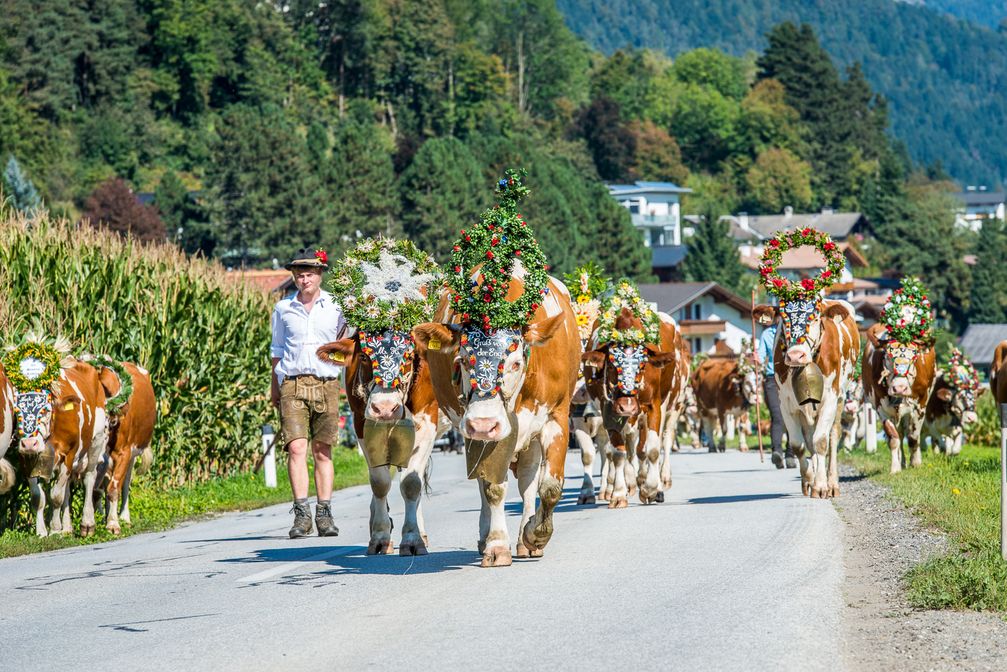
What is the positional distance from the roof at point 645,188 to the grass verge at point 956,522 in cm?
15475

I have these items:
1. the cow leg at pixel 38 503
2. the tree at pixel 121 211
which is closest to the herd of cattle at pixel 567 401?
the cow leg at pixel 38 503

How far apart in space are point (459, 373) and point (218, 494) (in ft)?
42.0

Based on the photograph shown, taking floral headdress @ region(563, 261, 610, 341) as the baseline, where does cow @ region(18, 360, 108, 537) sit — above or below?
below

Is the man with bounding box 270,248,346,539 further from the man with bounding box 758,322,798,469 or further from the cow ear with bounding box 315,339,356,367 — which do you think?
the man with bounding box 758,322,798,469

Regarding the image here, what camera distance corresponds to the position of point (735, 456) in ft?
113

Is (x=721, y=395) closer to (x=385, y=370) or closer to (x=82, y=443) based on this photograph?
(x=82, y=443)

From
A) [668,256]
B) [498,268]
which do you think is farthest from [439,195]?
[498,268]

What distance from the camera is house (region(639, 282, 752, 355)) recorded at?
335ft

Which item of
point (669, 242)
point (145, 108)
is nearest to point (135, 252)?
point (145, 108)

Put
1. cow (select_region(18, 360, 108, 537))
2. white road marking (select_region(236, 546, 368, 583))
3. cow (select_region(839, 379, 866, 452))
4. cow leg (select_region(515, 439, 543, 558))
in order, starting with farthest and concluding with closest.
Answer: cow (select_region(839, 379, 866, 452))
cow (select_region(18, 360, 108, 537))
cow leg (select_region(515, 439, 543, 558))
white road marking (select_region(236, 546, 368, 583))

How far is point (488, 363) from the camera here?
1168 centimetres

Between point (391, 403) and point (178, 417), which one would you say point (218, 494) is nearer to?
point (178, 417)

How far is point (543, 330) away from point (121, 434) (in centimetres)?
867

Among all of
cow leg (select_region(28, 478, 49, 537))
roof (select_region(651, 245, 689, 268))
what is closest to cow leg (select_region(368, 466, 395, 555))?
cow leg (select_region(28, 478, 49, 537))
